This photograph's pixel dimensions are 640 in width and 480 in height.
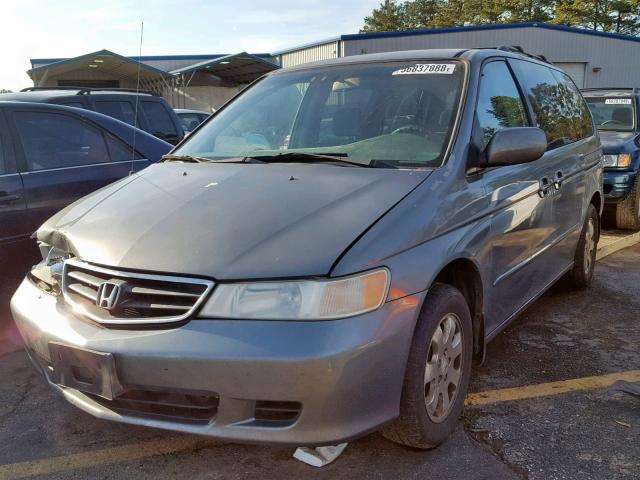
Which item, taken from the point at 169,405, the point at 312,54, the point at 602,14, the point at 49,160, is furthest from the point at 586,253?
the point at 602,14

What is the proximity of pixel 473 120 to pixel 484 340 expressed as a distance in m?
1.08

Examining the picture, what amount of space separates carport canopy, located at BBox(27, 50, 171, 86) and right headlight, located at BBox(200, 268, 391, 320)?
913 inches

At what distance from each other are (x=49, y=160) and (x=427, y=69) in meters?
2.85

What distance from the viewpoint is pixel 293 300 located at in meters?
2.00

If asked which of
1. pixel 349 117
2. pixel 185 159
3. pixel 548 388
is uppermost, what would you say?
pixel 349 117

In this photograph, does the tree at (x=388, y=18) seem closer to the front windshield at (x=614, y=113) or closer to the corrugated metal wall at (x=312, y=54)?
the corrugated metal wall at (x=312, y=54)

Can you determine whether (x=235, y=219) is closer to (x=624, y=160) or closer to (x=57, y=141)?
(x=57, y=141)

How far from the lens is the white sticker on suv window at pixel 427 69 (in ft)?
10.3

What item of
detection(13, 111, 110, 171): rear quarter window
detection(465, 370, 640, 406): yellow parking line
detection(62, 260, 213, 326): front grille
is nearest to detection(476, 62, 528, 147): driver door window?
detection(465, 370, 640, 406): yellow parking line

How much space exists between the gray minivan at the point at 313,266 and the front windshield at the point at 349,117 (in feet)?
0.04

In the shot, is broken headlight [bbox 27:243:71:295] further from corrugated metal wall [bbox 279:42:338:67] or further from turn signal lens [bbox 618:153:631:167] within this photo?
corrugated metal wall [bbox 279:42:338:67]

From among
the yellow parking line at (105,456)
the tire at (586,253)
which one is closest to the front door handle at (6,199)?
the yellow parking line at (105,456)

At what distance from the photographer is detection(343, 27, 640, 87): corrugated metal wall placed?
22.0 meters

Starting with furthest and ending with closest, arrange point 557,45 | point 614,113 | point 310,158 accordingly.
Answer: point 557,45 < point 614,113 < point 310,158
